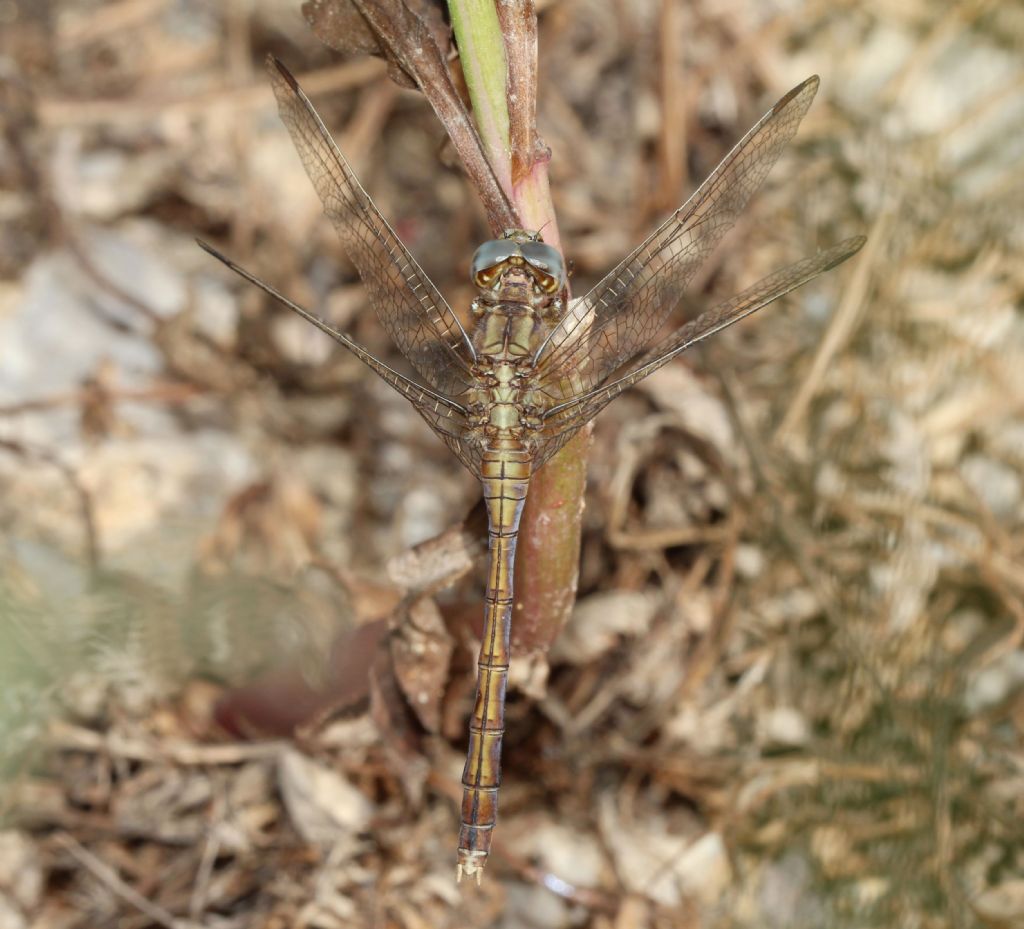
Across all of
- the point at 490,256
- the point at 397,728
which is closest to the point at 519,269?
the point at 490,256

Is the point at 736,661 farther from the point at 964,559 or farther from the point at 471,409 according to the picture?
the point at 471,409

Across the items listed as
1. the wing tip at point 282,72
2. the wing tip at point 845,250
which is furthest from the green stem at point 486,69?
the wing tip at point 845,250

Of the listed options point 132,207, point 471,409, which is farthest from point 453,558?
point 132,207

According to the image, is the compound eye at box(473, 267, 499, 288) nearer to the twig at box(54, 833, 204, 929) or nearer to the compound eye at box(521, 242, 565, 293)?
the compound eye at box(521, 242, 565, 293)

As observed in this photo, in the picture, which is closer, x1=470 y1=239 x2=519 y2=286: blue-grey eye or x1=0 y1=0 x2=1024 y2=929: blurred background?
x1=470 y1=239 x2=519 y2=286: blue-grey eye

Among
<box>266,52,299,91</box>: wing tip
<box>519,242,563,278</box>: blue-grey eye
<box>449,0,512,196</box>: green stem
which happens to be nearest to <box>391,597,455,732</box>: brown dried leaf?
<box>519,242,563,278</box>: blue-grey eye
